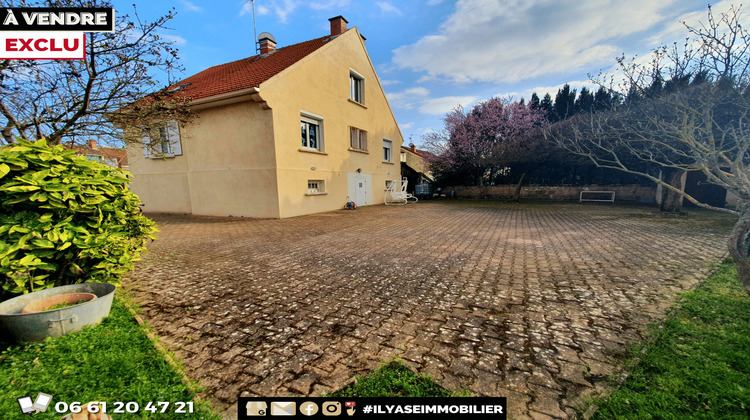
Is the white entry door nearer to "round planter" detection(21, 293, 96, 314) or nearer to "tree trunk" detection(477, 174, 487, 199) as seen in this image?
"tree trunk" detection(477, 174, 487, 199)

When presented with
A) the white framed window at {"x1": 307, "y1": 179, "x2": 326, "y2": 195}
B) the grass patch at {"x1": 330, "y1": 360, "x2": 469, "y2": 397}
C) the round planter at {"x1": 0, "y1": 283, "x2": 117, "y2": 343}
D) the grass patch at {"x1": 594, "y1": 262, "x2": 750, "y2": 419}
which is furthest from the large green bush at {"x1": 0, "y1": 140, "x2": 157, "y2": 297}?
the white framed window at {"x1": 307, "y1": 179, "x2": 326, "y2": 195}

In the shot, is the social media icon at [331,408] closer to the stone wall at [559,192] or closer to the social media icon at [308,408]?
the social media icon at [308,408]

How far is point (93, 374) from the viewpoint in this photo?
1727mm

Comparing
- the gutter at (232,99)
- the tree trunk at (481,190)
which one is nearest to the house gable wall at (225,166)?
the gutter at (232,99)

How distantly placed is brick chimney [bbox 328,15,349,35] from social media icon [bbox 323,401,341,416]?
610 inches

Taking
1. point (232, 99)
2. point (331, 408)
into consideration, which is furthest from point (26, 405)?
point (232, 99)

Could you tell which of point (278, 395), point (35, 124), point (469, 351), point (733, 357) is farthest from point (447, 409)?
point (35, 124)

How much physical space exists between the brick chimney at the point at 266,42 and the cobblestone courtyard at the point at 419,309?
1264 cm

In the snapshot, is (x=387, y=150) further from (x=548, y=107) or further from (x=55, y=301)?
(x=55, y=301)

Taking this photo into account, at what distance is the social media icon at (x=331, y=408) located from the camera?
61.6 inches

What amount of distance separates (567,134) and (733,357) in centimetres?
1636

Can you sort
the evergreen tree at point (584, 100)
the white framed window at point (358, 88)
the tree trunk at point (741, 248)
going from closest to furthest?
the tree trunk at point (741, 248) → the white framed window at point (358, 88) → the evergreen tree at point (584, 100)

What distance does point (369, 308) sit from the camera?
2803mm

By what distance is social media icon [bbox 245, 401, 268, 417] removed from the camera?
1.56 metres
